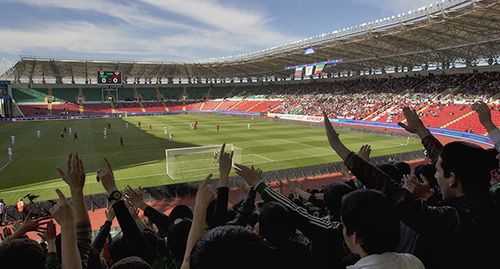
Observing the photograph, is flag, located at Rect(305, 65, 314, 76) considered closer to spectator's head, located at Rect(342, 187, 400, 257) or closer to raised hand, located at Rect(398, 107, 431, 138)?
raised hand, located at Rect(398, 107, 431, 138)

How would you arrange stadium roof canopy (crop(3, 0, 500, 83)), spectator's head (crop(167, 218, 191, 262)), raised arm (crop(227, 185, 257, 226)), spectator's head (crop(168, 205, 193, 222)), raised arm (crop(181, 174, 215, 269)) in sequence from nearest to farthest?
raised arm (crop(181, 174, 215, 269)) < spectator's head (crop(167, 218, 191, 262)) < raised arm (crop(227, 185, 257, 226)) < spectator's head (crop(168, 205, 193, 222)) < stadium roof canopy (crop(3, 0, 500, 83))

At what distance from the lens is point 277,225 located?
277 centimetres

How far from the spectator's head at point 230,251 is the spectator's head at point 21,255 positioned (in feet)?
4.53

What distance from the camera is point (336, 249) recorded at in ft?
9.25

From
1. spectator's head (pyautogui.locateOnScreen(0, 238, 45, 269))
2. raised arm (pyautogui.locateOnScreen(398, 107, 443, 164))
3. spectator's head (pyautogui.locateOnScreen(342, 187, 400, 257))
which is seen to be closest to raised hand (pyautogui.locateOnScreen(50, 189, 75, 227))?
spectator's head (pyautogui.locateOnScreen(0, 238, 45, 269))

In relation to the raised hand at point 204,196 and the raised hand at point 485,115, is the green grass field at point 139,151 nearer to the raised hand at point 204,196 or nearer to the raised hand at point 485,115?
the raised hand at point 485,115

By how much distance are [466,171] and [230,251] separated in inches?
87.8

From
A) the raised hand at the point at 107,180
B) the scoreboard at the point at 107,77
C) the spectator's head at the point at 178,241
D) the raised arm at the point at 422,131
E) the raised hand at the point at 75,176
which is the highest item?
the scoreboard at the point at 107,77

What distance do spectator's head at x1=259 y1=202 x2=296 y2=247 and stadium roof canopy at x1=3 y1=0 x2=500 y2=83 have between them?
35.4 meters

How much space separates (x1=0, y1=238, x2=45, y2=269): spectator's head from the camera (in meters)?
2.36

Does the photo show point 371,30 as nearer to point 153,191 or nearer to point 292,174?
point 292,174

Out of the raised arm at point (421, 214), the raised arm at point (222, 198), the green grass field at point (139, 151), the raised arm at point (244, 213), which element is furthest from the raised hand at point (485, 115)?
the green grass field at point (139, 151)

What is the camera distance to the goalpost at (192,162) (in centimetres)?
2383

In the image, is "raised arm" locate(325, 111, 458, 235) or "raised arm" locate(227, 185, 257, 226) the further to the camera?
"raised arm" locate(227, 185, 257, 226)
